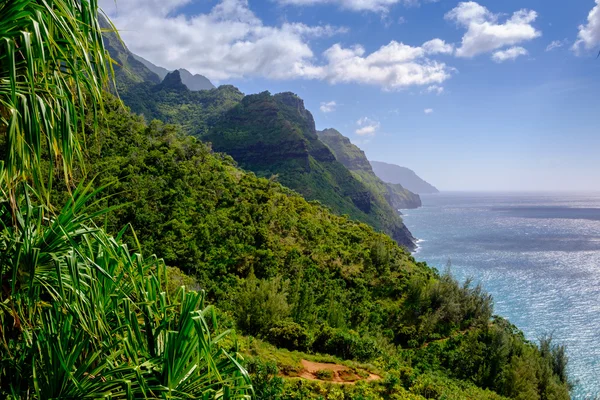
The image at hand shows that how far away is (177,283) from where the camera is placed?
13.5 metres

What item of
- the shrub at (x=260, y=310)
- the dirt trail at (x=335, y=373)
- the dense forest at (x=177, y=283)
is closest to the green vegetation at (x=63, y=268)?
the dense forest at (x=177, y=283)

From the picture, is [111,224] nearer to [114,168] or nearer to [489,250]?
[114,168]

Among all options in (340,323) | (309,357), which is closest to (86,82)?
(309,357)

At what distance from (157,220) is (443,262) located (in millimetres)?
53743

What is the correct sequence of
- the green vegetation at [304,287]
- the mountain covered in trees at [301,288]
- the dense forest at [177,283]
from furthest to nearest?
the green vegetation at [304,287] < the mountain covered in trees at [301,288] < the dense forest at [177,283]

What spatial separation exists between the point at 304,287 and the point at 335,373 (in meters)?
11.2

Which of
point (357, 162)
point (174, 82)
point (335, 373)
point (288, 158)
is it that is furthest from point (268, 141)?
point (357, 162)

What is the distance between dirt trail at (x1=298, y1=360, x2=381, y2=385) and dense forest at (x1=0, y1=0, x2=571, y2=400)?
102mm

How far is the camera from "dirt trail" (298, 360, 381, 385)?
371 inches

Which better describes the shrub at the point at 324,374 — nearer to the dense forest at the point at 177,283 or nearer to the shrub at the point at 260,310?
the dense forest at the point at 177,283

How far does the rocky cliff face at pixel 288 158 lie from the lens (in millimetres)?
79188

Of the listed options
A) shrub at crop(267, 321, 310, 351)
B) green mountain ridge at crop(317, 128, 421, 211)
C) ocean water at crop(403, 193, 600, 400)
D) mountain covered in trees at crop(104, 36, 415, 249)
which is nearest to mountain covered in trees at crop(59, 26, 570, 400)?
shrub at crop(267, 321, 310, 351)

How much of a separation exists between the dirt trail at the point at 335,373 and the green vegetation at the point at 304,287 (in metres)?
0.44

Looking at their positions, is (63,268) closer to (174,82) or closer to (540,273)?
(540,273)
